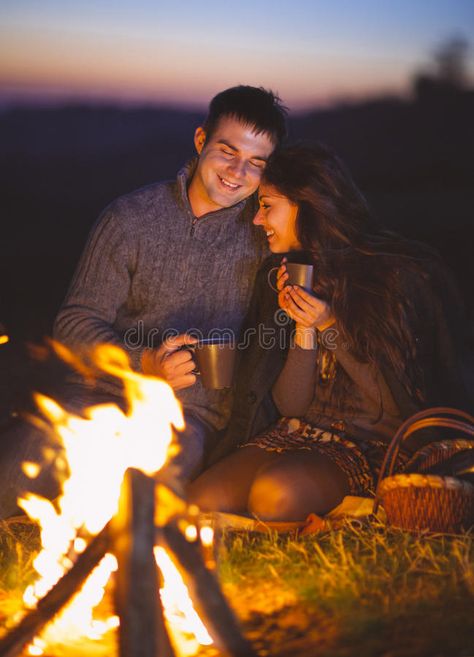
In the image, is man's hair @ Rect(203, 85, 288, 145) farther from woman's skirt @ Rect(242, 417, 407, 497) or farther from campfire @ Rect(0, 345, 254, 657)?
woman's skirt @ Rect(242, 417, 407, 497)

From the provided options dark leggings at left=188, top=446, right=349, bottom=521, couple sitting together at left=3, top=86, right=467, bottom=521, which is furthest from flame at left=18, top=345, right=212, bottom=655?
dark leggings at left=188, top=446, right=349, bottom=521

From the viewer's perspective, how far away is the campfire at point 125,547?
8.84ft

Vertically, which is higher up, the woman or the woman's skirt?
the woman

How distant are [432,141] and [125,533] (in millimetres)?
11609

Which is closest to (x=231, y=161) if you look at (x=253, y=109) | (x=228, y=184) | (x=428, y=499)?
(x=228, y=184)

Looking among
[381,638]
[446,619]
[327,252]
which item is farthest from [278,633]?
[327,252]

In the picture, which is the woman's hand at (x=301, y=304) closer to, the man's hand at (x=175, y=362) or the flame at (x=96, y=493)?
the man's hand at (x=175, y=362)

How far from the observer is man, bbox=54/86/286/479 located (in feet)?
14.5

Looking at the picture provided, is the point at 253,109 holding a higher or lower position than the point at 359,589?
higher

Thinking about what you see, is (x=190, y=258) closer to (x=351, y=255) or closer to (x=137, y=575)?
(x=351, y=255)

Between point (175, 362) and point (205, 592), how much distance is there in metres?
1.49

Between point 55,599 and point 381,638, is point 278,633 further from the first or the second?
point 55,599

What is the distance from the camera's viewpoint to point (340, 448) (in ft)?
13.7

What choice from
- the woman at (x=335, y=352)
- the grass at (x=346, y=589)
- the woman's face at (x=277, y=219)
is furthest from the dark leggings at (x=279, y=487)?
the woman's face at (x=277, y=219)
